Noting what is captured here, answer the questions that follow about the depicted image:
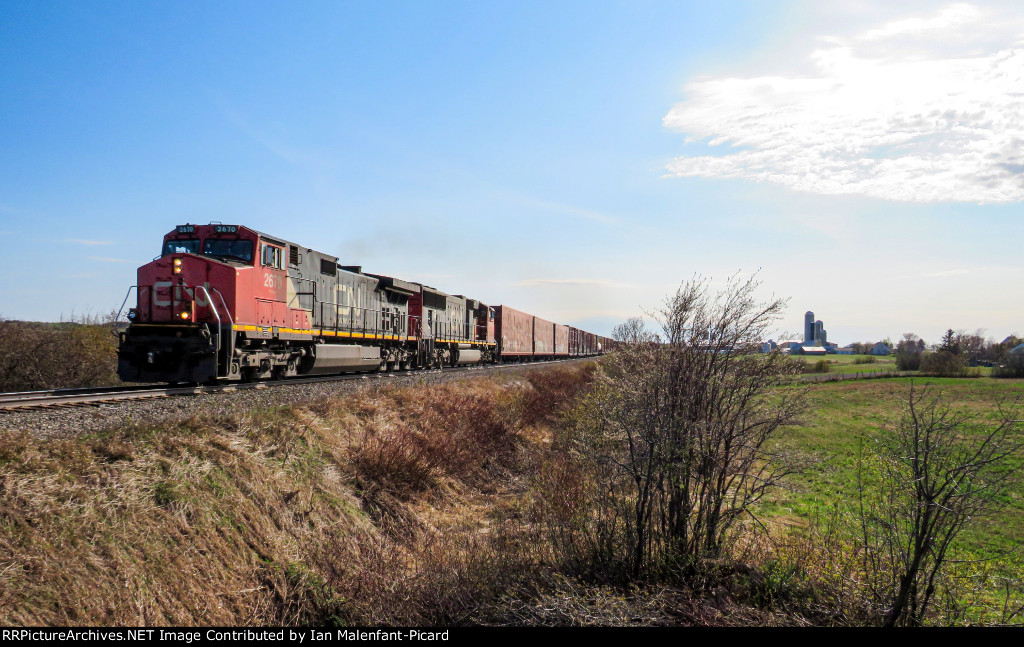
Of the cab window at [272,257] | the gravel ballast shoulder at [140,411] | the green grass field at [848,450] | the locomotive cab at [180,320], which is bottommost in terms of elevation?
the green grass field at [848,450]

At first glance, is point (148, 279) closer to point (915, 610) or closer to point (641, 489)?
point (641, 489)

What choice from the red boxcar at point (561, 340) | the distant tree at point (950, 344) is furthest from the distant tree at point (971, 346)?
the red boxcar at point (561, 340)

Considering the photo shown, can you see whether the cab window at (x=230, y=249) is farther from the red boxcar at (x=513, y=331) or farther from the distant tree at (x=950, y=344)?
the distant tree at (x=950, y=344)

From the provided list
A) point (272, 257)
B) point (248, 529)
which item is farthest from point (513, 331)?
point (248, 529)

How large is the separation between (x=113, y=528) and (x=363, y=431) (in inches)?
195

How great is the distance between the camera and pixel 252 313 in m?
13.0

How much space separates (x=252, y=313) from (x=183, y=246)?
8.62 ft

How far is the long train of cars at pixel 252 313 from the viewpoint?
38.6ft

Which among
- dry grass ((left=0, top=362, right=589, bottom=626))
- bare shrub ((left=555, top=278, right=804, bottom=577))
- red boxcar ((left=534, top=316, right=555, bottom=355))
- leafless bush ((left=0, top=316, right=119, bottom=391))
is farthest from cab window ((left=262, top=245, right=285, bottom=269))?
red boxcar ((left=534, top=316, right=555, bottom=355))

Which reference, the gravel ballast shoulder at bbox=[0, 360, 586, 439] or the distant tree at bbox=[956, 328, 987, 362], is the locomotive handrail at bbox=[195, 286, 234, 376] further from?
the distant tree at bbox=[956, 328, 987, 362]

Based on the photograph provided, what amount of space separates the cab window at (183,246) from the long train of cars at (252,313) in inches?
1.0

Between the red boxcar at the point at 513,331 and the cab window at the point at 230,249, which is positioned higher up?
the cab window at the point at 230,249

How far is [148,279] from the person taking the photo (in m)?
12.5

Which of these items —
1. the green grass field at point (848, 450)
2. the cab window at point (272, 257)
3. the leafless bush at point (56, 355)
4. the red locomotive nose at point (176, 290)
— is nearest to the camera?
the green grass field at point (848, 450)
